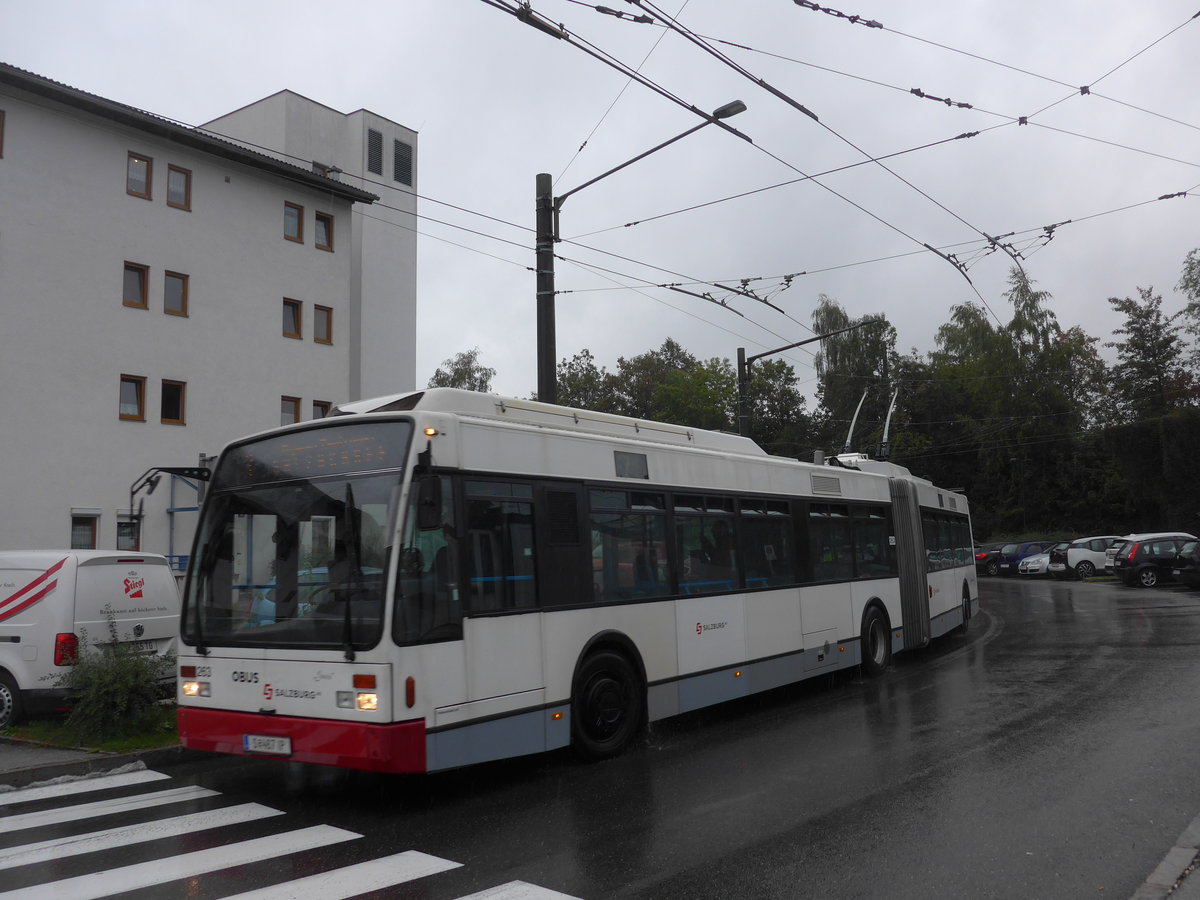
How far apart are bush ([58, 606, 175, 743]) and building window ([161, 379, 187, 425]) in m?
16.0

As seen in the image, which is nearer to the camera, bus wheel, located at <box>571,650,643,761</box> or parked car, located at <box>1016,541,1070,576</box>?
bus wheel, located at <box>571,650,643,761</box>

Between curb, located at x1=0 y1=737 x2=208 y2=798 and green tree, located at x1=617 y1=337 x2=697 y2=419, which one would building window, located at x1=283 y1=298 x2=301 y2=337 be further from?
green tree, located at x1=617 y1=337 x2=697 y2=419

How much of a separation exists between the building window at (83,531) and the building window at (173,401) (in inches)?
124

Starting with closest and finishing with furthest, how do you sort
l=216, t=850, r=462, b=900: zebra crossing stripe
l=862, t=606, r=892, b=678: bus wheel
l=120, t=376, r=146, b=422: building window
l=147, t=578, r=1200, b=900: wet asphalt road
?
l=216, t=850, r=462, b=900: zebra crossing stripe → l=147, t=578, r=1200, b=900: wet asphalt road → l=862, t=606, r=892, b=678: bus wheel → l=120, t=376, r=146, b=422: building window

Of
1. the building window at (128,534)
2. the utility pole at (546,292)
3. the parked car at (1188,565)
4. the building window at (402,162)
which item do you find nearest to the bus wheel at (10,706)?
the utility pole at (546,292)

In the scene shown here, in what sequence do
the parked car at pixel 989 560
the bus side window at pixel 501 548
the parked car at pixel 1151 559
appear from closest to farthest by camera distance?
the bus side window at pixel 501 548 < the parked car at pixel 1151 559 < the parked car at pixel 989 560

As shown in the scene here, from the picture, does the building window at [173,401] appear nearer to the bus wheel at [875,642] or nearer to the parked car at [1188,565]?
the bus wheel at [875,642]

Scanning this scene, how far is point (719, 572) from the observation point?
33.0 feet

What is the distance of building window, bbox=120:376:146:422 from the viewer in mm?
23469

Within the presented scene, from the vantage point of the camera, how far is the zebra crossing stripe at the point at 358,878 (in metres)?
5.05

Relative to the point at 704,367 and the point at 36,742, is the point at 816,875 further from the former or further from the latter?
the point at 704,367

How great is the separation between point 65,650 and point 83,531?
14293 millimetres

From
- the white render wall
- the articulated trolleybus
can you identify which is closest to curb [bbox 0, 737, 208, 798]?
the articulated trolleybus

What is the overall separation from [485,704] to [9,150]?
2109 centimetres
